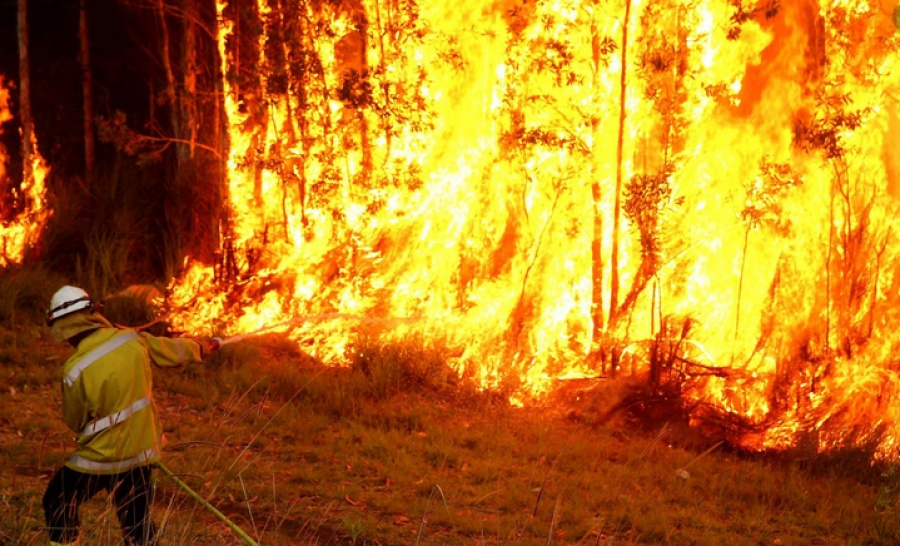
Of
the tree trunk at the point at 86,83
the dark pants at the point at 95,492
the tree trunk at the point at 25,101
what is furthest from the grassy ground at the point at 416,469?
the tree trunk at the point at 86,83

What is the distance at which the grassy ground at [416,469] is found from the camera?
6.99 m

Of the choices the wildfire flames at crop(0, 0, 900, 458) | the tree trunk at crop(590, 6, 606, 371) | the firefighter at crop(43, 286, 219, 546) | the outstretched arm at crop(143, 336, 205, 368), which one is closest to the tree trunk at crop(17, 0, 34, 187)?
the wildfire flames at crop(0, 0, 900, 458)

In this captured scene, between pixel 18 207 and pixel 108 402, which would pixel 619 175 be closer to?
pixel 108 402

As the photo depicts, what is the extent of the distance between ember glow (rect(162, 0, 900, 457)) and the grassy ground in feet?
2.61

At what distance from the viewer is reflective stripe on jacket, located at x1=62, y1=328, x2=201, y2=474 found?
5117 mm

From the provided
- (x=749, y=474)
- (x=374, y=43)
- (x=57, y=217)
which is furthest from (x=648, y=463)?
(x=57, y=217)

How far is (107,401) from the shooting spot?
514cm

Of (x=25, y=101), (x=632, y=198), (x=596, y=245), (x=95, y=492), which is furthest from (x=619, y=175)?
(x=25, y=101)

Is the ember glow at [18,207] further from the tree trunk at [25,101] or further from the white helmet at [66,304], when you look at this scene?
the white helmet at [66,304]

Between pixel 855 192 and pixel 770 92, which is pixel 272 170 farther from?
pixel 855 192

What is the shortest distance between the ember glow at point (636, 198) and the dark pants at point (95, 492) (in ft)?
18.2

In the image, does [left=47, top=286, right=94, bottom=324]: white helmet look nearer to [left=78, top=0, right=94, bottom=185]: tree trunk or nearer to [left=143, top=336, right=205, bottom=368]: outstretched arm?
[left=143, top=336, right=205, bottom=368]: outstretched arm

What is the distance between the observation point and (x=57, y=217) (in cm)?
1388

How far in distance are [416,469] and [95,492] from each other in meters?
3.46
